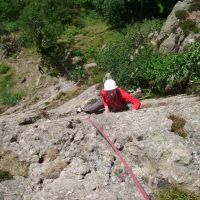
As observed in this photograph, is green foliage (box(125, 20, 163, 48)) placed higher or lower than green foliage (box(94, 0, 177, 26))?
higher

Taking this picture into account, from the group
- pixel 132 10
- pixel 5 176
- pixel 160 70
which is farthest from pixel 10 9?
pixel 5 176

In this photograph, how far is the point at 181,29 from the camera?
33.3m

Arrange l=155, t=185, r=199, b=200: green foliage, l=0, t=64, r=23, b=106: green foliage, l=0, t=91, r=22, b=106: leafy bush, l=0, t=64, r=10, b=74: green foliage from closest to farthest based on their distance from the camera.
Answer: l=155, t=185, r=199, b=200: green foliage → l=0, t=91, r=22, b=106: leafy bush → l=0, t=64, r=23, b=106: green foliage → l=0, t=64, r=10, b=74: green foliage

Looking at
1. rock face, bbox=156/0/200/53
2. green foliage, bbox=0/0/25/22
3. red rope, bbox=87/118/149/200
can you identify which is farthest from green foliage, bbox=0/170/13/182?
green foliage, bbox=0/0/25/22

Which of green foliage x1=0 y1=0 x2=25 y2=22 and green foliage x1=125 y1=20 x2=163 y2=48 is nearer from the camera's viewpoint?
green foliage x1=125 y1=20 x2=163 y2=48

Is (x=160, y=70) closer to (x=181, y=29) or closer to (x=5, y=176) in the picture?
(x=5, y=176)

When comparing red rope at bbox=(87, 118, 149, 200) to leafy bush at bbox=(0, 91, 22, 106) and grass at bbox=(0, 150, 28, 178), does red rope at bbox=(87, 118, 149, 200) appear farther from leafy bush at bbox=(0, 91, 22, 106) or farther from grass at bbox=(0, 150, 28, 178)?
leafy bush at bbox=(0, 91, 22, 106)

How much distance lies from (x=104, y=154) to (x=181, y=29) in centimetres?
2120

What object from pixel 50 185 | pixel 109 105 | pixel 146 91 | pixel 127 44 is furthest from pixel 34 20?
pixel 50 185

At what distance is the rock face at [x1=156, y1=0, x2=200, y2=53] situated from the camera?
3191cm

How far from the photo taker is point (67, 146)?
14953 mm

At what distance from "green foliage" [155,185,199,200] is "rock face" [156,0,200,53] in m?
18.9

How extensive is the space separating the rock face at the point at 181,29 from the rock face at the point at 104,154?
52.3ft

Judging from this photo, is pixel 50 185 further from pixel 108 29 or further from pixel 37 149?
pixel 108 29
